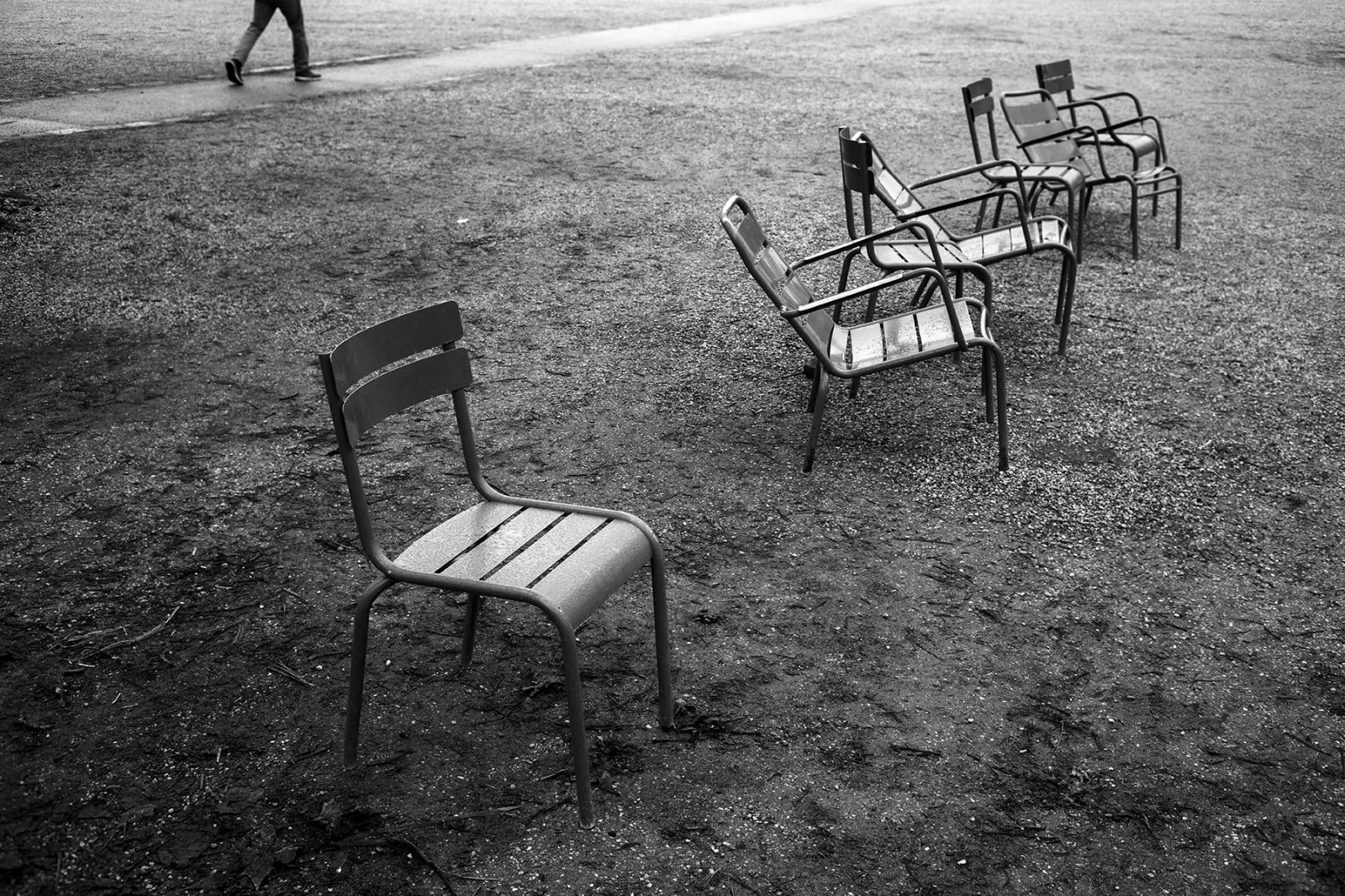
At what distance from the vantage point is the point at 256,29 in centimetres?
1188

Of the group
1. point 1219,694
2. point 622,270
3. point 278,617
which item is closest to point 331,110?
point 622,270

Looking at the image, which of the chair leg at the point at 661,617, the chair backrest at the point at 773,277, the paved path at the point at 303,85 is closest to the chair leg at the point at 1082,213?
the chair backrest at the point at 773,277

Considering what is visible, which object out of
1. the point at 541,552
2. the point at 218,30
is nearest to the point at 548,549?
the point at 541,552

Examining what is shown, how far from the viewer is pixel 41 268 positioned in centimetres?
679

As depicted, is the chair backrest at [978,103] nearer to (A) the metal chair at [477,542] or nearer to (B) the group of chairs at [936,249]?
(B) the group of chairs at [936,249]

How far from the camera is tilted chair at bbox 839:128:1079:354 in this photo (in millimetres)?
5445

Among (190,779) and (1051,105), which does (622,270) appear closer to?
(1051,105)

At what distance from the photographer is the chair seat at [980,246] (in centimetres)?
556

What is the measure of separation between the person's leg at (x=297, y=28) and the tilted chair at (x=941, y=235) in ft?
25.9

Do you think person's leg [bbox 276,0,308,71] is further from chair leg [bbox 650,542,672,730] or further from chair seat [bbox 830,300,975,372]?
chair leg [bbox 650,542,672,730]

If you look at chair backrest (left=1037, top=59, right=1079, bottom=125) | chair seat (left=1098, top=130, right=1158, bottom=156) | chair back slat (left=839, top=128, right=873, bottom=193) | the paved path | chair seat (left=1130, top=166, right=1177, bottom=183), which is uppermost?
the paved path

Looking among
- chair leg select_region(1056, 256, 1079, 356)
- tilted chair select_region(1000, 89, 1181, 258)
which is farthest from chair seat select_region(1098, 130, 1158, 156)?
chair leg select_region(1056, 256, 1079, 356)

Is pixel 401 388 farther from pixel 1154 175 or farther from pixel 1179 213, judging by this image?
pixel 1179 213

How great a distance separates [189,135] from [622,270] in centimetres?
495
